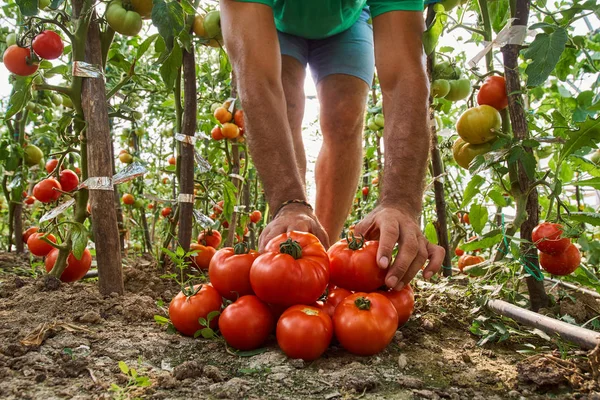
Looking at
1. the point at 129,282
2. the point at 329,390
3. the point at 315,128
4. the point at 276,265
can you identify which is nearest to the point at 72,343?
the point at 276,265

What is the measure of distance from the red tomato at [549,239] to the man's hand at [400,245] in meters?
0.34

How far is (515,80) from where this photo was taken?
1503mm

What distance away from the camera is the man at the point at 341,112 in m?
1.31

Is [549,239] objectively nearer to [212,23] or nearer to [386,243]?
[386,243]

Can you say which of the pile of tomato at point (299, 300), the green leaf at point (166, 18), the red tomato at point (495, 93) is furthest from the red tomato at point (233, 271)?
the red tomato at point (495, 93)

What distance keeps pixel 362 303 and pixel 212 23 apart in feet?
5.46

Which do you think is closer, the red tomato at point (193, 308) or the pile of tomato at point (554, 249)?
the red tomato at point (193, 308)

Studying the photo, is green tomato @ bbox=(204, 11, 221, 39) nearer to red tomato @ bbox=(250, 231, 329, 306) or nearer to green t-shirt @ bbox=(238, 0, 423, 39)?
green t-shirt @ bbox=(238, 0, 423, 39)

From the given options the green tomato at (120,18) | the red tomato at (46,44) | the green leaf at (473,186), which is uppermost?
the green tomato at (120,18)

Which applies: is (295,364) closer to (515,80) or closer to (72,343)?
(72,343)

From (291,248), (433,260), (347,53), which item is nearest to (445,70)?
(347,53)

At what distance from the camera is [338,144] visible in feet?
8.04

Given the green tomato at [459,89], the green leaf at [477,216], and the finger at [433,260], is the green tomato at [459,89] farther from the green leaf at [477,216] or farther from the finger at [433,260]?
the finger at [433,260]

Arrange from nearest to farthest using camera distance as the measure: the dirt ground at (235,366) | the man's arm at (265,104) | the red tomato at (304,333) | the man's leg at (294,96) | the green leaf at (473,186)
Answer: the dirt ground at (235,366) → the red tomato at (304,333) → the man's arm at (265,104) → the green leaf at (473,186) → the man's leg at (294,96)
